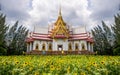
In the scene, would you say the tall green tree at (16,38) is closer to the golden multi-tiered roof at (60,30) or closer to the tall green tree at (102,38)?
the golden multi-tiered roof at (60,30)

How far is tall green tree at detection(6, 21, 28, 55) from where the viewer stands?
106ft

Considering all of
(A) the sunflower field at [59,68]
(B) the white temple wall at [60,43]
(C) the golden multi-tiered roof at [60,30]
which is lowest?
(A) the sunflower field at [59,68]

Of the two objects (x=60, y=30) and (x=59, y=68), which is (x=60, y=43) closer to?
(x=60, y=30)

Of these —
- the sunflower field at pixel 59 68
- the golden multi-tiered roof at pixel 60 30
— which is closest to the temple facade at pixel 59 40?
the golden multi-tiered roof at pixel 60 30

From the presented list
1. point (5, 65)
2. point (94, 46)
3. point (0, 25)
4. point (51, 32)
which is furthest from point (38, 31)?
point (5, 65)

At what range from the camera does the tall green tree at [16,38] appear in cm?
3234

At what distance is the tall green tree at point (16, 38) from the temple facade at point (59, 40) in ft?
5.48

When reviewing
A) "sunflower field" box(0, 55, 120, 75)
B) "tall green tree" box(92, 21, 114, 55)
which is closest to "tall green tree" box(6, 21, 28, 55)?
"tall green tree" box(92, 21, 114, 55)

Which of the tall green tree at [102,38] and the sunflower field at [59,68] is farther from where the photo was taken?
the tall green tree at [102,38]

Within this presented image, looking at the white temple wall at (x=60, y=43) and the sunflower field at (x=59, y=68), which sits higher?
the white temple wall at (x=60, y=43)

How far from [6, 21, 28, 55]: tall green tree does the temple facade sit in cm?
167

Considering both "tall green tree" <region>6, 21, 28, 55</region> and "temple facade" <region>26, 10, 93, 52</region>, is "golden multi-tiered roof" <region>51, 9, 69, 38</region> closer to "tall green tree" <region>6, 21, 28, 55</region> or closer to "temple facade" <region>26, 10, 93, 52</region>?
"temple facade" <region>26, 10, 93, 52</region>

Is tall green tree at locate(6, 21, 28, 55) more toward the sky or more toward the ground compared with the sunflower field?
more toward the sky

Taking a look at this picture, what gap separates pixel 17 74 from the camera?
496cm
